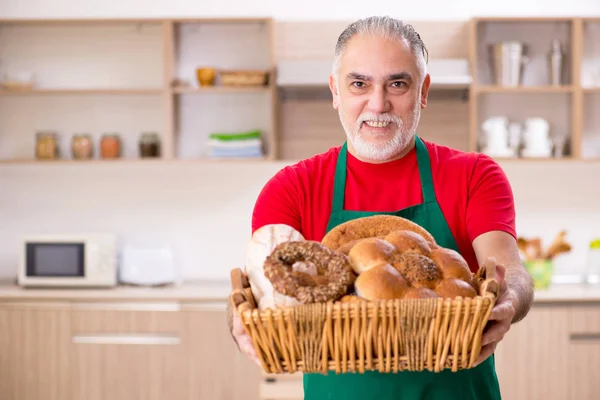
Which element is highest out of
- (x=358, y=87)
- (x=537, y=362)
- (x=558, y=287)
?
(x=358, y=87)

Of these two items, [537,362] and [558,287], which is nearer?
[537,362]

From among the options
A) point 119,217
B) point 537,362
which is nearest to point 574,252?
point 537,362

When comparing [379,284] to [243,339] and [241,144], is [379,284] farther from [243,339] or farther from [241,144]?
[241,144]

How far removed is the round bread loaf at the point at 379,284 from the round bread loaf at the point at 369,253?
0.08ft

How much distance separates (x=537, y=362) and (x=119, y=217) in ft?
8.08

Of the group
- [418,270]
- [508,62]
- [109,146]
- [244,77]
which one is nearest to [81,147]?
[109,146]

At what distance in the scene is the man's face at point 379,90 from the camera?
1.66 m

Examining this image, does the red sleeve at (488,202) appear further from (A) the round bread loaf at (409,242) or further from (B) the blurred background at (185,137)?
(B) the blurred background at (185,137)

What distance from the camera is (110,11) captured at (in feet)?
15.2

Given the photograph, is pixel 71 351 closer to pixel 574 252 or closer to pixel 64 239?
pixel 64 239

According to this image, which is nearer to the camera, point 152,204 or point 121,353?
point 121,353

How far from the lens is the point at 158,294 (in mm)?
4008

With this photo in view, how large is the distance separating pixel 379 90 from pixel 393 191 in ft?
0.84

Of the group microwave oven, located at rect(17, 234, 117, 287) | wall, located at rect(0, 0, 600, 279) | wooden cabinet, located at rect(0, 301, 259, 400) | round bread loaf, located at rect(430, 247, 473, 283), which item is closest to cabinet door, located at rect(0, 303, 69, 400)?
wooden cabinet, located at rect(0, 301, 259, 400)
